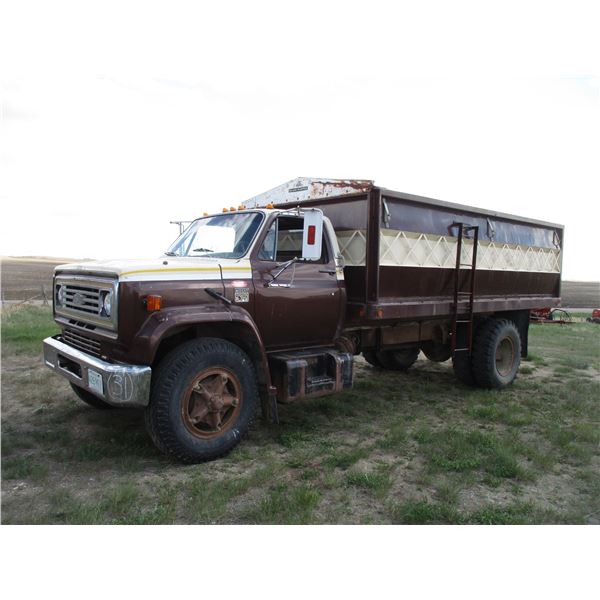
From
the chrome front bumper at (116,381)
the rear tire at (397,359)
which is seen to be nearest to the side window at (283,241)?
the chrome front bumper at (116,381)

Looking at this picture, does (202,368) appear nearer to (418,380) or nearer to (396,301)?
(396,301)

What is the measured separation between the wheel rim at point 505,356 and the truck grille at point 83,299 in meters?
5.88

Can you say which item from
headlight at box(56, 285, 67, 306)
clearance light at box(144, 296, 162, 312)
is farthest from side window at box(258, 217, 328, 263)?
headlight at box(56, 285, 67, 306)

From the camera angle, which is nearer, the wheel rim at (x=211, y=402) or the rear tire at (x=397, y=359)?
the wheel rim at (x=211, y=402)

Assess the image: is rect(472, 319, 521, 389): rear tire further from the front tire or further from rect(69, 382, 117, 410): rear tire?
rect(69, 382, 117, 410): rear tire

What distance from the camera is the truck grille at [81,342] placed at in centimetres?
441

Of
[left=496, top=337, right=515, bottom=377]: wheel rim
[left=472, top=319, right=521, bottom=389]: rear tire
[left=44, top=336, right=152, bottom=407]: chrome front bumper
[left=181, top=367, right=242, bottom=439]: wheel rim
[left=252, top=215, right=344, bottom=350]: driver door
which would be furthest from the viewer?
[left=496, top=337, right=515, bottom=377]: wheel rim

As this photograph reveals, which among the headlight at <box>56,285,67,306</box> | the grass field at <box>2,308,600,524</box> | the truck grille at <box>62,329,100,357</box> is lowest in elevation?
the grass field at <box>2,308,600,524</box>

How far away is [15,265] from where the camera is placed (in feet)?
148

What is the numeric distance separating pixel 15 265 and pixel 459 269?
47.7m

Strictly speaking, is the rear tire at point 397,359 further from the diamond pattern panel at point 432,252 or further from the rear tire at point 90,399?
the rear tire at point 90,399

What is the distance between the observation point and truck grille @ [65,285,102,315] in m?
4.25

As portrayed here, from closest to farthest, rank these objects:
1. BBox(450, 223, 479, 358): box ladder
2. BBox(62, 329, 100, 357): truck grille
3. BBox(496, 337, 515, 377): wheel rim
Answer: BBox(62, 329, 100, 357): truck grille
BBox(450, 223, 479, 358): box ladder
BBox(496, 337, 515, 377): wheel rim

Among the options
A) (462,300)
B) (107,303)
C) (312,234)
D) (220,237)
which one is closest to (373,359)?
(462,300)
